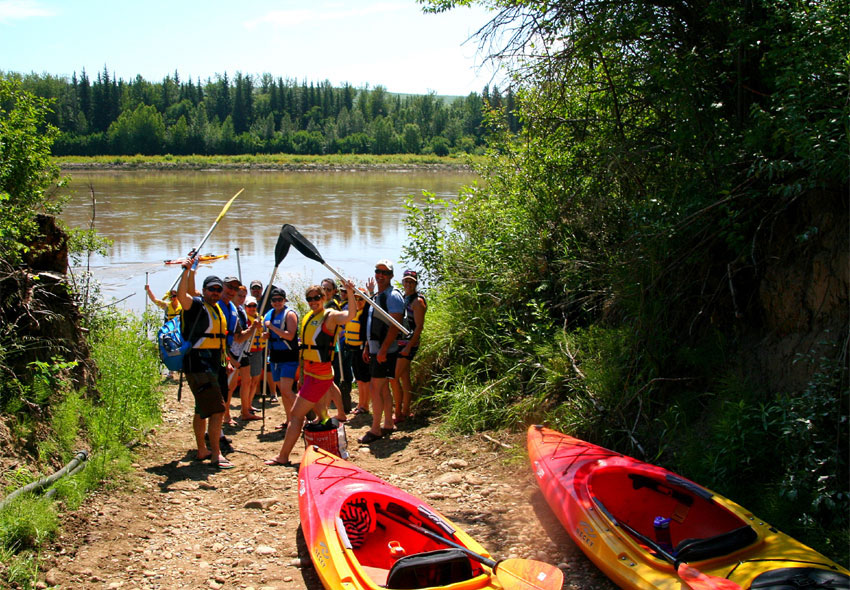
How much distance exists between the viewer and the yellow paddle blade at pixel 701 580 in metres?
3.54

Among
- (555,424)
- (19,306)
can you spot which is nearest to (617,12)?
(555,424)

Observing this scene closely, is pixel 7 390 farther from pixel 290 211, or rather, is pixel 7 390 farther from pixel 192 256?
pixel 290 211

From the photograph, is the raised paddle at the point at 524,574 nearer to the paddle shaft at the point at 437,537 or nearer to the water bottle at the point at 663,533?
the paddle shaft at the point at 437,537

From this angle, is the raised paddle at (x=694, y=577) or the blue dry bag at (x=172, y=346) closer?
the raised paddle at (x=694, y=577)

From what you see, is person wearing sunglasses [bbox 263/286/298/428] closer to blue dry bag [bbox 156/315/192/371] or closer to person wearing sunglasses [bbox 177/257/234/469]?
person wearing sunglasses [bbox 177/257/234/469]

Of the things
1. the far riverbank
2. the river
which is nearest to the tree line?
the far riverbank

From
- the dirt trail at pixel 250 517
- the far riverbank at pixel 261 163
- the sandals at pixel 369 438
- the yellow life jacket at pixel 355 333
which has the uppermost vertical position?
the far riverbank at pixel 261 163

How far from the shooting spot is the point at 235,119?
348 ft

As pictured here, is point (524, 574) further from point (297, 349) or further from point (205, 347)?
point (297, 349)

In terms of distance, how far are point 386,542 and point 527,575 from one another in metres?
1.25

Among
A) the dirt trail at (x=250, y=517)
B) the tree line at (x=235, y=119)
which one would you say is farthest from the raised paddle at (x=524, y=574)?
the tree line at (x=235, y=119)

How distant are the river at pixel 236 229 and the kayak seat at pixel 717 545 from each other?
6962 millimetres

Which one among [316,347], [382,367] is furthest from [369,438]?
[316,347]

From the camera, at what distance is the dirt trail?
14.4ft
